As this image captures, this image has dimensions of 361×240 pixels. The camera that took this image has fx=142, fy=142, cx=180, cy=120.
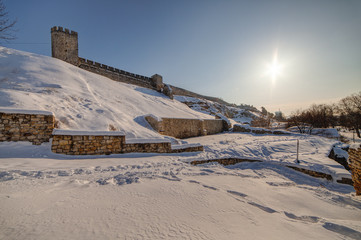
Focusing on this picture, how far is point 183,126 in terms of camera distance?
14.3m

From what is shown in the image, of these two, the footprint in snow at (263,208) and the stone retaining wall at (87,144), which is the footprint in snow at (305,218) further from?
the stone retaining wall at (87,144)

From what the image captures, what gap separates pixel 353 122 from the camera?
2486 cm

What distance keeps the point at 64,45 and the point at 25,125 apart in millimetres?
17545

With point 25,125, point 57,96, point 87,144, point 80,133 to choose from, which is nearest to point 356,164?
point 87,144

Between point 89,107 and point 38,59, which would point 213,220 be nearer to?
point 89,107

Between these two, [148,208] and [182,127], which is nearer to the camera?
[148,208]

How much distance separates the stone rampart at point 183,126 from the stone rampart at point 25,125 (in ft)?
20.5

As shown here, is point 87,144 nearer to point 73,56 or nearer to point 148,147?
point 148,147

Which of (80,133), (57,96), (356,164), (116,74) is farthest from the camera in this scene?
(116,74)

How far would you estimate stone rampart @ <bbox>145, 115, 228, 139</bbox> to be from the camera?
10889mm

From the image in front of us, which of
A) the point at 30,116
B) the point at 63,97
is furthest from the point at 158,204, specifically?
the point at 63,97

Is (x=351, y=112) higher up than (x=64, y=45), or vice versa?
(x=64, y=45)

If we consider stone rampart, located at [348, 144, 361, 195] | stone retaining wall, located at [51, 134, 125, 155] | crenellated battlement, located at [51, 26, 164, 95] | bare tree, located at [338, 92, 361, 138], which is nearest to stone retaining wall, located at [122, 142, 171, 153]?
stone retaining wall, located at [51, 134, 125, 155]

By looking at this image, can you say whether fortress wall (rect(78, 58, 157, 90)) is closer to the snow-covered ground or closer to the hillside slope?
the hillside slope
